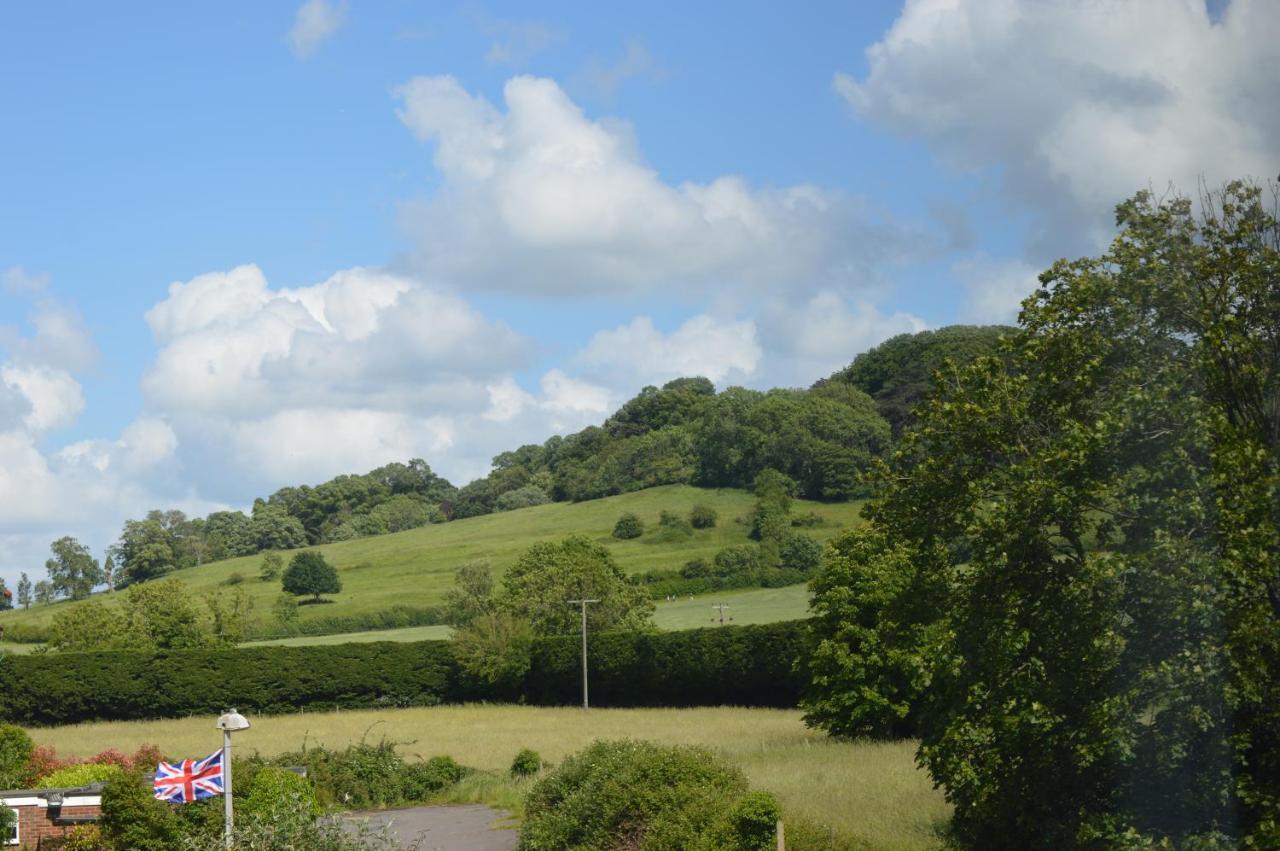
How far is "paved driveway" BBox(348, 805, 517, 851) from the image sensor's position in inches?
905

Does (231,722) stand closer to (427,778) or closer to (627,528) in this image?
(427,778)

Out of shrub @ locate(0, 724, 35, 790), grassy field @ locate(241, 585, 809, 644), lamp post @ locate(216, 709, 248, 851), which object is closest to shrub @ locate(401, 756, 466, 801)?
shrub @ locate(0, 724, 35, 790)

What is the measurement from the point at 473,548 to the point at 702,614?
1661 inches

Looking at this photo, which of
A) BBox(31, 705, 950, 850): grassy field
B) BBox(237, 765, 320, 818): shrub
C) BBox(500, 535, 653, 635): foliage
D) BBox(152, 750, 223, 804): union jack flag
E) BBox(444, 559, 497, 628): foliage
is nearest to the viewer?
BBox(152, 750, 223, 804): union jack flag

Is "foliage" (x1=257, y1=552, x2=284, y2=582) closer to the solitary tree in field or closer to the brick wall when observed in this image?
the solitary tree in field

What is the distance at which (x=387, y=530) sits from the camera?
5778 inches

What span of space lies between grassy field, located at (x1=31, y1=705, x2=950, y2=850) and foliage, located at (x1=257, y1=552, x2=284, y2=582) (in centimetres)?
6039

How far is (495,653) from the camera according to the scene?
2392 inches

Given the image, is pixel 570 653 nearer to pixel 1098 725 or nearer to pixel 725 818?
pixel 725 818

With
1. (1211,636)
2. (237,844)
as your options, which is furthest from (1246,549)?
(237,844)

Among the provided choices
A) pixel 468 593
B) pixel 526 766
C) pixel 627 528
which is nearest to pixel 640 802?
pixel 526 766

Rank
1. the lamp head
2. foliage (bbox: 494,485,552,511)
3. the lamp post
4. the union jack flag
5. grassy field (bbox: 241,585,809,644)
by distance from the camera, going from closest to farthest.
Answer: the lamp post
the lamp head
the union jack flag
grassy field (bbox: 241,585,809,644)
foliage (bbox: 494,485,552,511)

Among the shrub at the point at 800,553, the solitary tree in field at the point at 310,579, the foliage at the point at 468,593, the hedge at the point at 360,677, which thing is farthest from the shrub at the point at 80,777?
the solitary tree in field at the point at 310,579

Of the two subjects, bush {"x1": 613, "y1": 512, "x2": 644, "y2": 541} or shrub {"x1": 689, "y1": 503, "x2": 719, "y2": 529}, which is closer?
shrub {"x1": 689, "y1": 503, "x2": 719, "y2": 529}
